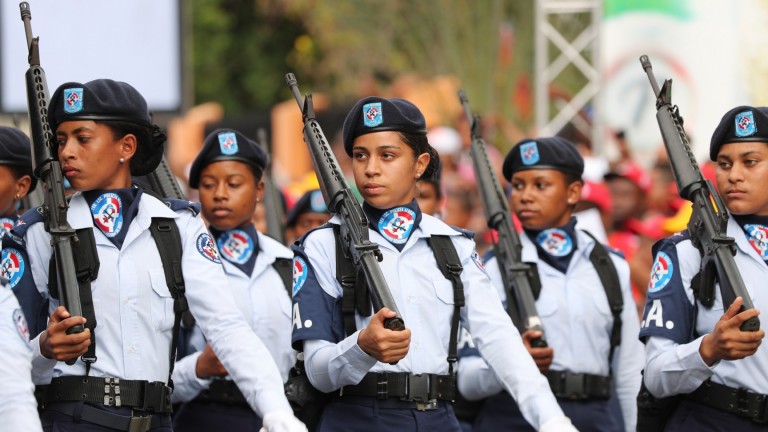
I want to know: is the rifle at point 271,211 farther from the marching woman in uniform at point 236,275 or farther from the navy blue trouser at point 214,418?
the navy blue trouser at point 214,418

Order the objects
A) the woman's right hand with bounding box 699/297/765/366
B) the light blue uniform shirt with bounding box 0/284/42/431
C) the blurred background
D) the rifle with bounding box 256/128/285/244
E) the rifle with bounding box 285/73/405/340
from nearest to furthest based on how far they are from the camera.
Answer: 1. the light blue uniform shirt with bounding box 0/284/42/431
2. the rifle with bounding box 285/73/405/340
3. the woman's right hand with bounding box 699/297/765/366
4. the rifle with bounding box 256/128/285/244
5. the blurred background

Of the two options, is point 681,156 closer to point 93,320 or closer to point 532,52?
point 93,320

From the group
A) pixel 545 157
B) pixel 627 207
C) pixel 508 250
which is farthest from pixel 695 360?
pixel 627 207

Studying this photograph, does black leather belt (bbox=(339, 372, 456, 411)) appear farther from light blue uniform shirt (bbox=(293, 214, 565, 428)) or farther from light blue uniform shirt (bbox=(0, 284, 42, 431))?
light blue uniform shirt (bbox=(0, 284, 42, 431))

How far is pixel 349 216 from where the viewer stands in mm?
6047

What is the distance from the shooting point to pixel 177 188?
25.3 feet

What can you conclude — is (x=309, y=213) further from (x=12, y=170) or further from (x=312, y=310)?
(x=312, y=310)

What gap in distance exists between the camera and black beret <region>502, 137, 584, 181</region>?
819 centimetres

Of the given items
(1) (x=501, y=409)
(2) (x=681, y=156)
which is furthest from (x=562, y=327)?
(2) (x=681, y=156)

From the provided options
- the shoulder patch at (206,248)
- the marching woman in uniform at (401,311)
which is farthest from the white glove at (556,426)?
the shoulder patch at (206,248)

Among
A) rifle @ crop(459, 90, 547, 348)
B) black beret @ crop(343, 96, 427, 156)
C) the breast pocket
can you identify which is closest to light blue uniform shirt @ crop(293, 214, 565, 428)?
black beret @ crop(343, 96, 427, 156)

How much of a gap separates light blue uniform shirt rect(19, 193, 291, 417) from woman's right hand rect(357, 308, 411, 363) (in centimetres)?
38

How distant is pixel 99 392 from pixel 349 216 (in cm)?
124

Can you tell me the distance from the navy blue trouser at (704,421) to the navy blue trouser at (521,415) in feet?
3.99
